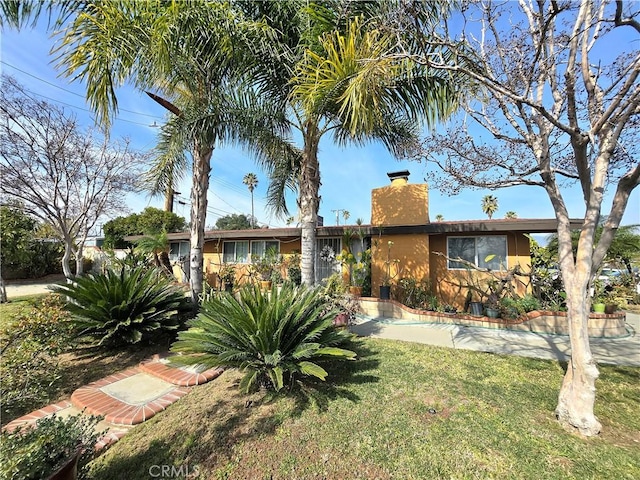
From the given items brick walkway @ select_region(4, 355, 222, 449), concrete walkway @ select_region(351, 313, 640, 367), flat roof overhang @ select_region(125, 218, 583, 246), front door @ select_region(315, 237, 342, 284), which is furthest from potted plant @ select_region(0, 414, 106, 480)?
front door @ select_region(315, 237, 342, 284)

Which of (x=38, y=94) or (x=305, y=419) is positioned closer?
(x=305, y=419)

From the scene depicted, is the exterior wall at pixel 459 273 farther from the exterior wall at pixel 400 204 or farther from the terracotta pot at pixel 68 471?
the terracotta pot at pixel 68 471

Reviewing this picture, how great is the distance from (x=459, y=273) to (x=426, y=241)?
171 centimetres

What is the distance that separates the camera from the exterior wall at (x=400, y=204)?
413 inches

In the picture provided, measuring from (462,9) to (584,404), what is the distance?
5.73 metres

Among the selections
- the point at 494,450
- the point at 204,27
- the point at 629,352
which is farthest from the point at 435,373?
the point at 204,27

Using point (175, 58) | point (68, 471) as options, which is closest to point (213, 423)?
point (68, 471)

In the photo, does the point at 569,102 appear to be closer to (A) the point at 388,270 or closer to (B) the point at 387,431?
(B) the point at 387,431

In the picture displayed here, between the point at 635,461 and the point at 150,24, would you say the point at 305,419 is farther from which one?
the point at 150,24

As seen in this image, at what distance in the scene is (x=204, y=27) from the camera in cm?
520

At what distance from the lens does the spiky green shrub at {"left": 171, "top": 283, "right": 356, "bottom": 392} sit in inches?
147

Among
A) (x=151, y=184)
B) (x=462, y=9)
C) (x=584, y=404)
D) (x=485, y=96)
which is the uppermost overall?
(x=462, y=9)

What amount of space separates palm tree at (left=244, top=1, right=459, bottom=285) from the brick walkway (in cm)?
314

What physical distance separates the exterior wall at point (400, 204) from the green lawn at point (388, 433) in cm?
680
